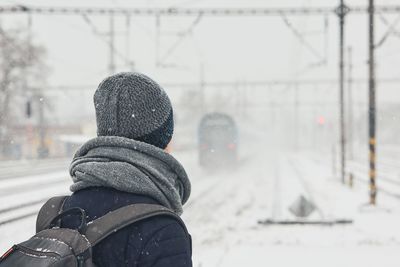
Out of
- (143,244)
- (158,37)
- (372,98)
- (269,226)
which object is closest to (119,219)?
(143,244)

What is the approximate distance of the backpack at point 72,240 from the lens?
4.55 feet

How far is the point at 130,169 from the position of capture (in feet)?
5.42

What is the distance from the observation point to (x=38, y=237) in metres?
1.49

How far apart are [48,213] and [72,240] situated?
1.20ft

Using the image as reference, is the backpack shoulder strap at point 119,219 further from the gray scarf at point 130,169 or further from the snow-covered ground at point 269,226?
the snow-covered ground at point 269,226

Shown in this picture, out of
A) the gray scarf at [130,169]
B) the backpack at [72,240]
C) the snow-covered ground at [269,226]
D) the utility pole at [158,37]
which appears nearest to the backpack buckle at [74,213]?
the backpack at [72,240]

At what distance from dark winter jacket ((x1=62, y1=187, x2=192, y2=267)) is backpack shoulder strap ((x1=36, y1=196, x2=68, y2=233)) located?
0.17m

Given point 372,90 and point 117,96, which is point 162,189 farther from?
point 372,90

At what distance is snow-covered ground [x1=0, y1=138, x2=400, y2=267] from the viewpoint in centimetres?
758

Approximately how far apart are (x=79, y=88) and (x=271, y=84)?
42.5 feet

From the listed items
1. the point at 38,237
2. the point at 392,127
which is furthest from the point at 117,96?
the point at 392,127

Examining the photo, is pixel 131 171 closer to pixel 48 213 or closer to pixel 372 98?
pixel 48 213

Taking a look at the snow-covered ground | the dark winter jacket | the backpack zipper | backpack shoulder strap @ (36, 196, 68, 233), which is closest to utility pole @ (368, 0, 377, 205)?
the snow-covered ground

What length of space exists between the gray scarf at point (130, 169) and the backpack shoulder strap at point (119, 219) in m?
0.10
